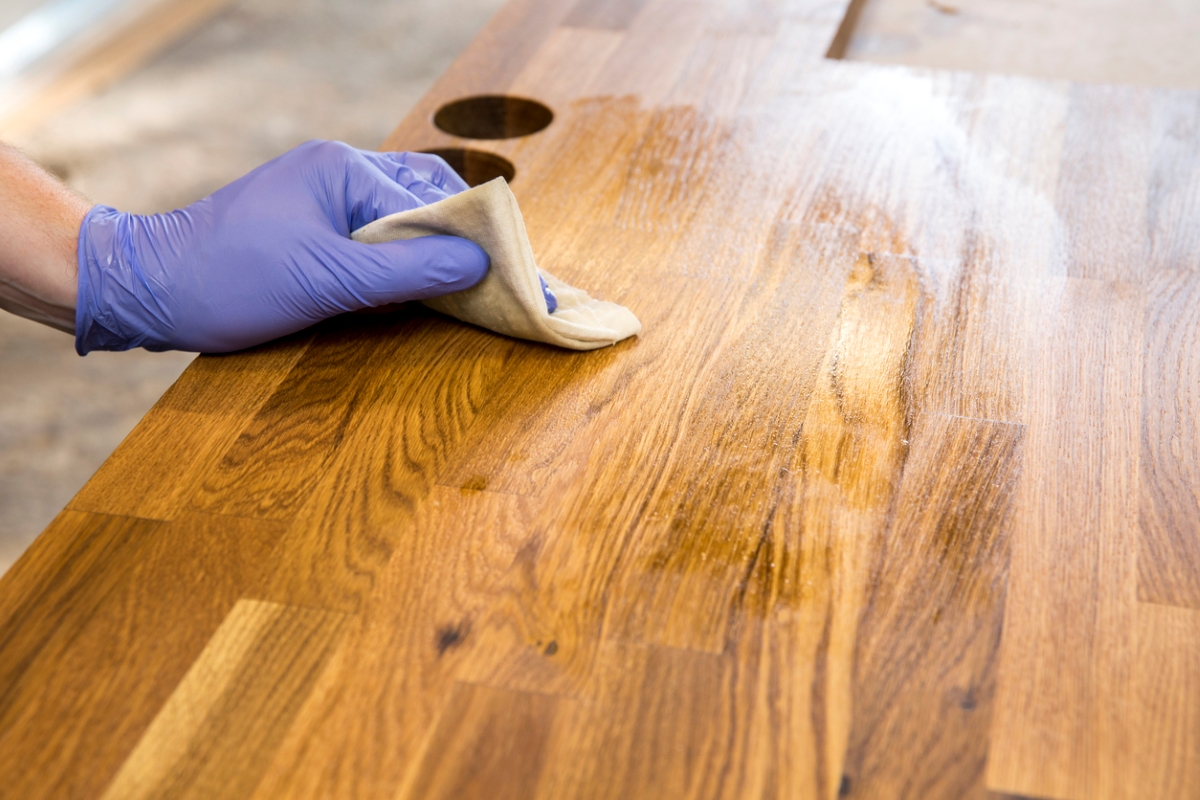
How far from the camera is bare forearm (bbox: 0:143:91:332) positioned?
967 millimetres

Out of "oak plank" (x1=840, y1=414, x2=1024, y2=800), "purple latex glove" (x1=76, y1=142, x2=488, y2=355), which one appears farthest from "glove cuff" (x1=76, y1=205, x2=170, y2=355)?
"oak plank" (x1=840, y1=414, x2=1024, y2=800)

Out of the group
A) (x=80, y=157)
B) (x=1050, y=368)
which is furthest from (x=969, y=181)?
(x=80, y=157)

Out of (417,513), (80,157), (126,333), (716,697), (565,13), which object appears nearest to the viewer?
(716,697)

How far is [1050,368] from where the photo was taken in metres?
0.88

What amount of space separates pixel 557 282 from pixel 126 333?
426 millimetres

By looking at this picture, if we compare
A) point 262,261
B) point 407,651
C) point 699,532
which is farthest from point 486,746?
point 262,261

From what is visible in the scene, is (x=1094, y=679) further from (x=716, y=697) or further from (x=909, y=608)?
(x=716, y=697)

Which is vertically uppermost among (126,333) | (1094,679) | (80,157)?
(126,333)

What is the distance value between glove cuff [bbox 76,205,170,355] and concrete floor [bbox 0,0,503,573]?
1018mm

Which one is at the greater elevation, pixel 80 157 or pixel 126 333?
pixel 126 333

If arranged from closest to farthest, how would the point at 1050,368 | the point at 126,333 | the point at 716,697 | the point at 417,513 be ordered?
the point at 716,697
the point at 417,513
the point at 1050,368
the point at 126,333

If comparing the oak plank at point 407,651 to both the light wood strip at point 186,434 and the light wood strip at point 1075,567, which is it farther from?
the light wood strip at point 1075,567

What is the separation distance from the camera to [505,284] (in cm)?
90

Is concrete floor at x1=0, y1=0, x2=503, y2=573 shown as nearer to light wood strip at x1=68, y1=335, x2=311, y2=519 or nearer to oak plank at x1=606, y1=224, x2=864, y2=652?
light wood strip at x1=68, y1=335, x2=311, y2=519
